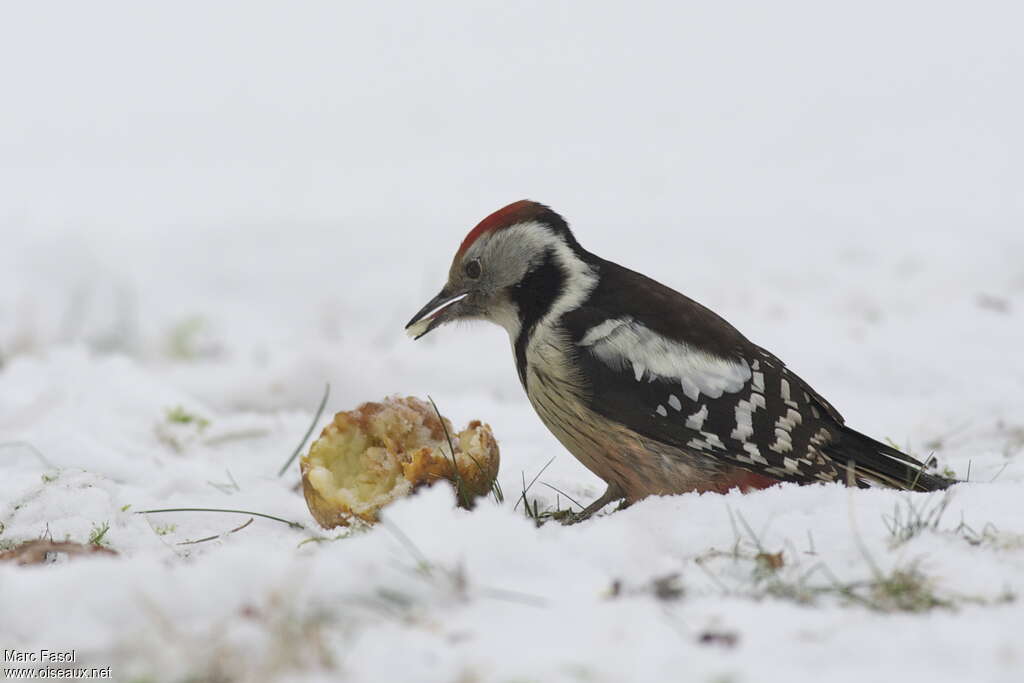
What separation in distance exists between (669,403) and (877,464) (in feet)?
2.47

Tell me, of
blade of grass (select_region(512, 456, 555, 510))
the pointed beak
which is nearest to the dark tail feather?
blade of grass (select_region(512, 456, 555, 510))

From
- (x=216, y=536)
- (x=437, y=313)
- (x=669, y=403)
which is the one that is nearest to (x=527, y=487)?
(x=669, y=403)

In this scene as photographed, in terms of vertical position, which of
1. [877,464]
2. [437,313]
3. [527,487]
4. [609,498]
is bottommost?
[527,487]

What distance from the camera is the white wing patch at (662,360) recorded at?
12.3 ft

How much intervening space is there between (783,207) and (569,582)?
1124cm

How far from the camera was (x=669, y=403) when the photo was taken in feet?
12.2

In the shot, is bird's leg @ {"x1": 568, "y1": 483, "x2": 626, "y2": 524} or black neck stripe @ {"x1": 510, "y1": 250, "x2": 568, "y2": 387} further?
black neck stripe @ {"x1": 510, "y1": 250, "x2": 568, "y2": 387}

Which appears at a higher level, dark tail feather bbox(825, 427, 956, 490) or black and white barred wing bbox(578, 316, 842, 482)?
dark tail feather bbox(825, 427, 956, 490)

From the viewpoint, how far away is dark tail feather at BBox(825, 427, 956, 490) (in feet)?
12.2

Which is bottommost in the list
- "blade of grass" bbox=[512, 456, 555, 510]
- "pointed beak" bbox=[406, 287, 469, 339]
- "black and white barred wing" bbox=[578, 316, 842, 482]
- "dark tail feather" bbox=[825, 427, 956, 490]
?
"blade of grass" bbox=[512, 456, 555, 510]

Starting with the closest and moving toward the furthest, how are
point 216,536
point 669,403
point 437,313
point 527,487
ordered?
point 216,536 → point 669,403 → point 527,487 → point 437,313

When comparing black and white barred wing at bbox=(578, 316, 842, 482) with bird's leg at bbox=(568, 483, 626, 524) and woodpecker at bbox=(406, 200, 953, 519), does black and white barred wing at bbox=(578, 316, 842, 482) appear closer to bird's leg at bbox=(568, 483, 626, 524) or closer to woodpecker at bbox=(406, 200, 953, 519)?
woodpecker at bbox=(406, 200, 953, 519)

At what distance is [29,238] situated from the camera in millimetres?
10797

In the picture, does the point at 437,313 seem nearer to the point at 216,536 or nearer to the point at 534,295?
the point at 534,295
